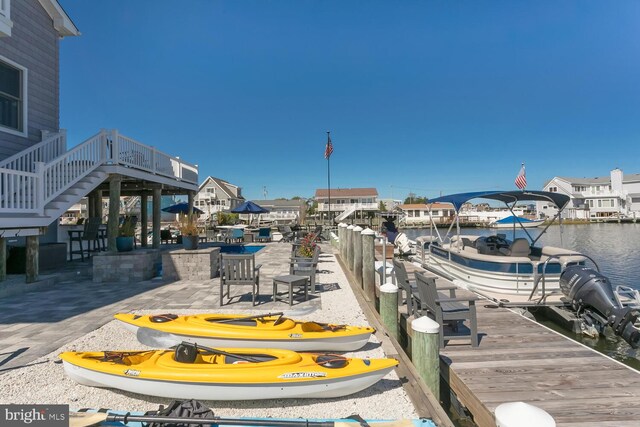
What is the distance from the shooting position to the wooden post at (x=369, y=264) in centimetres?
745

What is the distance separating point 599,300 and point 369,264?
177 inches

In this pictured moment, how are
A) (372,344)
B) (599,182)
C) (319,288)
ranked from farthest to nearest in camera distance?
1. (599,182)
2. (319,288)
3. (372,344)

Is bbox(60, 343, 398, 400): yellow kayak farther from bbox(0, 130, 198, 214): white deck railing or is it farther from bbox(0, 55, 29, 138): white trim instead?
bbox(0, 55, 29, 138): white trim

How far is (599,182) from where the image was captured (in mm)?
67312

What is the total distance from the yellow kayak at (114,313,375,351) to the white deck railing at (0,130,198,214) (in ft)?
17.0

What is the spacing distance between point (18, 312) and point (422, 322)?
23.7 ft

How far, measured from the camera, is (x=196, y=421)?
105 inches

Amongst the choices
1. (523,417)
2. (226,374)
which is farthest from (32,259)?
(523,417)

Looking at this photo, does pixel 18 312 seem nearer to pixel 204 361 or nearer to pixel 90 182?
pixel 90 182

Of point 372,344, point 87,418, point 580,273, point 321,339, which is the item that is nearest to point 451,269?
point 580,273

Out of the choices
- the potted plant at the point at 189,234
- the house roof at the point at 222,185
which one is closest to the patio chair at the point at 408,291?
the potted plant at the point at 189,234

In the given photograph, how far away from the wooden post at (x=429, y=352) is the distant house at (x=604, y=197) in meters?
70.1

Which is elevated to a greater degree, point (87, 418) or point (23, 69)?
point (23, 69)

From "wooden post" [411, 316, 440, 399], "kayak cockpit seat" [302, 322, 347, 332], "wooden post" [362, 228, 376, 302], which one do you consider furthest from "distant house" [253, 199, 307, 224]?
"wooden post" [411, 316, 440, 399]
